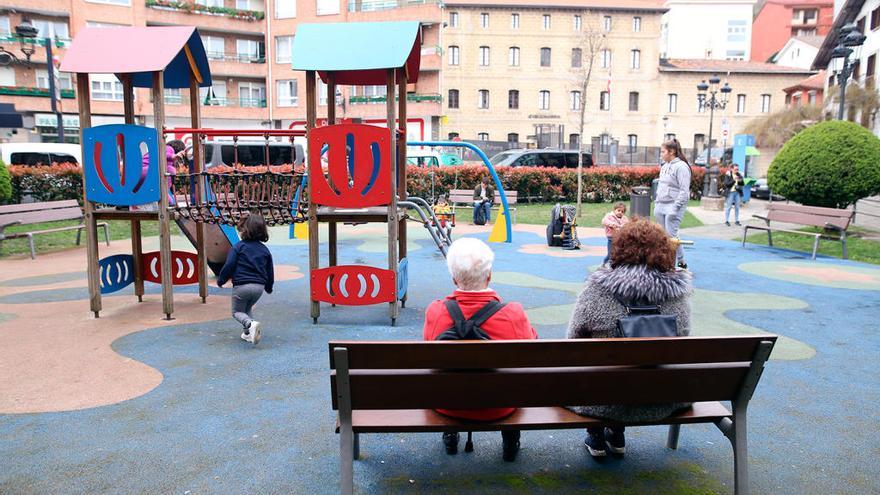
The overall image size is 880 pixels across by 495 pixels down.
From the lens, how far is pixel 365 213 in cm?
673

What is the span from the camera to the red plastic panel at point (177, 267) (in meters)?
7.72

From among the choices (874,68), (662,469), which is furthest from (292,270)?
(874,68)

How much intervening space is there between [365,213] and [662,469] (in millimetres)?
4121

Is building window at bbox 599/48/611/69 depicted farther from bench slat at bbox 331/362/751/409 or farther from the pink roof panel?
bench slat at bbox 331/362/751/409

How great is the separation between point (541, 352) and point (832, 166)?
1338 centimetres

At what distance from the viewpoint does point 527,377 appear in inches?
112

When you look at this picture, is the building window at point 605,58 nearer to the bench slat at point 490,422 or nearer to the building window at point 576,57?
the building window at point 576,57

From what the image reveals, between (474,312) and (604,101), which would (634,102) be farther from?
(474,312)

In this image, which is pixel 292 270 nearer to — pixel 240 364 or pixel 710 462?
pixel 240 364

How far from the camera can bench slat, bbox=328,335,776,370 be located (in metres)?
2.73

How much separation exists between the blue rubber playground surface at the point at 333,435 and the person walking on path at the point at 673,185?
2094 mm

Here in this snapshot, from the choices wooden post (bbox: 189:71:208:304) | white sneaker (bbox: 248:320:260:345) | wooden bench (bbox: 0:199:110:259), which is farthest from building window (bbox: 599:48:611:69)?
white sneaker (bbox: 248:320:260:345)

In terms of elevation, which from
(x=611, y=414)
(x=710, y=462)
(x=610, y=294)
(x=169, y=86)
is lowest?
(x=710, y=462)

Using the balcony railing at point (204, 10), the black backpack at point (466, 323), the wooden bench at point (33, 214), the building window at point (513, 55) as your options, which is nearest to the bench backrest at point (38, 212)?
the wooden bench at point (33, 214)
